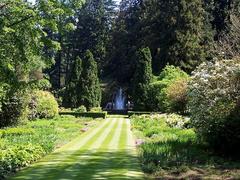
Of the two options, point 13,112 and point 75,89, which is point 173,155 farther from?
point 75,89

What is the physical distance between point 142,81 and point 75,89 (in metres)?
9.71

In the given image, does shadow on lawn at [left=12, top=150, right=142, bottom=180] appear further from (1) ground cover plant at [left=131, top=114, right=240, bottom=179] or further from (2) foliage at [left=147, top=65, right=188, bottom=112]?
(2) foliage at [left=147, top=65, right=188, bottom=112]

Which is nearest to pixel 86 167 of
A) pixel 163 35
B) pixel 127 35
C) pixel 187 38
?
pixel 187 38

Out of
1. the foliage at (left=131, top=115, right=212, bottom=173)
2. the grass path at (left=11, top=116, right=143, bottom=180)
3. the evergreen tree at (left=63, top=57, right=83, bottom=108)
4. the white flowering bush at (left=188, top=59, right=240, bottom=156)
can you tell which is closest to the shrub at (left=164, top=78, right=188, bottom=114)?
the grass path at (left=11, top=116, right=143, bottom=180)

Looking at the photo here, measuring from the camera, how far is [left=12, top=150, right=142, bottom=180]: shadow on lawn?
13.8m

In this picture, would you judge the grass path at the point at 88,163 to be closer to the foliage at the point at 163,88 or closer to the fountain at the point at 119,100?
the foliage at the point at 163,88

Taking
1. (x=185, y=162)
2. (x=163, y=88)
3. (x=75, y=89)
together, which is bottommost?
(x=185, y=162)

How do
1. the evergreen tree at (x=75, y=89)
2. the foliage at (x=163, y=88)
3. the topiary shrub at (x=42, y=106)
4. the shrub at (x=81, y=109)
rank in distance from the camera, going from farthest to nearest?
the evergreen tree at (x=75, y=89)
the shrub at (x=81, y=109)
the foliage at (x=163, y=88)
the topiary shrub at (x=42, y=106)

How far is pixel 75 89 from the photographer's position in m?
61.6

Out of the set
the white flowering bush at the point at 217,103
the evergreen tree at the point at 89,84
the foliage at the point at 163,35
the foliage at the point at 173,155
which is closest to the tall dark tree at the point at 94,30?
the foliage at the point at 163,35

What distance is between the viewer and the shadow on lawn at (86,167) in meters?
13.8

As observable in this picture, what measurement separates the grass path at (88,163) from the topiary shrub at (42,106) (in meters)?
21.1

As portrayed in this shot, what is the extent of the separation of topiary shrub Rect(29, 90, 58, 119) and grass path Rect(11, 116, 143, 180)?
2109 cm

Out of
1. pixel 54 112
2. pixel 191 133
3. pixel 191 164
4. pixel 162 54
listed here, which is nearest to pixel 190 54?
pixel 162 54
